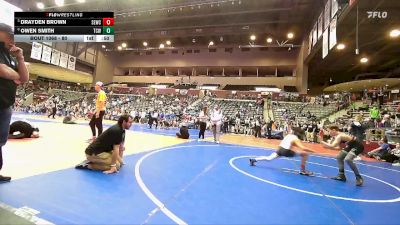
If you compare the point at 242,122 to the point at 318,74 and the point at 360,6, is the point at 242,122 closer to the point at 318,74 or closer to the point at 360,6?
the point at 360,6

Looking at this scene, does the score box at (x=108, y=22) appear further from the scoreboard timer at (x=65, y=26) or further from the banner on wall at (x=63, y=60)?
the banner on wall at (x=63, y=60)

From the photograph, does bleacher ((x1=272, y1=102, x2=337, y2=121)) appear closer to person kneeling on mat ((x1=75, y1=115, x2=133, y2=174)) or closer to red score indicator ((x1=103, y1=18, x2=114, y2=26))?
red score indicator ((x1=103, y1=18, x2=114, y2=26))

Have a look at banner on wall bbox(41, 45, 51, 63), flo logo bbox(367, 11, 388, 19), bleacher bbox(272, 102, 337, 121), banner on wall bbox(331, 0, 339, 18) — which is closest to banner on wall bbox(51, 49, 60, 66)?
banner on wall bbox(41, 45, 51, 63)

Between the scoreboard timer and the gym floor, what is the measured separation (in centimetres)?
489

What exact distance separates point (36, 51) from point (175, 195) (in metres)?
26.5

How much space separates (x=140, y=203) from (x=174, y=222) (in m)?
0.64

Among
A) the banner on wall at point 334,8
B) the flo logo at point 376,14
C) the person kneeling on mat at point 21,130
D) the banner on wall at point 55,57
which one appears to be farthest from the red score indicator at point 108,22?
the banner on wall at point 55,57

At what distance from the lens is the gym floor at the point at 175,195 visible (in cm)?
269

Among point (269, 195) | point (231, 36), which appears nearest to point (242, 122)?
point (231, 36)

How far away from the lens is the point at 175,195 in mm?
3461

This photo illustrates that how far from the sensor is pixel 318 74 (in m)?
32.0

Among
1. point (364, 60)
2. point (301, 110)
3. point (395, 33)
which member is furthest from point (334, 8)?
point (364, 60)

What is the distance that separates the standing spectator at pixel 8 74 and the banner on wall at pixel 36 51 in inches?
990

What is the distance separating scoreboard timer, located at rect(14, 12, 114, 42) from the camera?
8.82 m
